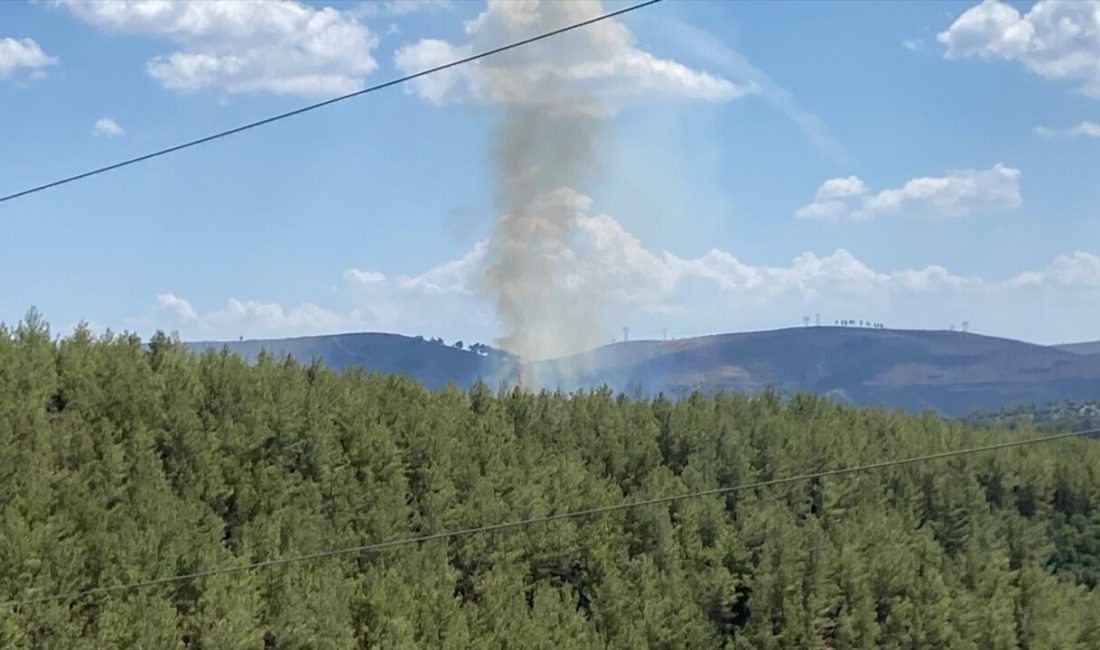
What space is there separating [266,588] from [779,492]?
839 inches

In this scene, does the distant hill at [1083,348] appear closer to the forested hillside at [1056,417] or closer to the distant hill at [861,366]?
the distant hill at [861,366]

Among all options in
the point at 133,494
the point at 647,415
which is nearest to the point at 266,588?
the point at 133,494

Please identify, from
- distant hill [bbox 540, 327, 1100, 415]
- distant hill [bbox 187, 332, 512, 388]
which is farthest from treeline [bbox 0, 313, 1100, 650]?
distant hill [bbox 540, 327, 1100, 415]

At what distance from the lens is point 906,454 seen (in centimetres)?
4750

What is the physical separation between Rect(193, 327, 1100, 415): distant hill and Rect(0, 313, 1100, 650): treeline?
256 feet

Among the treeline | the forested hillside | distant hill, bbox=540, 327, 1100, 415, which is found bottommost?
the treeline

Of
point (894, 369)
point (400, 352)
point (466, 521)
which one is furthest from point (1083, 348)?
point (466, 521)

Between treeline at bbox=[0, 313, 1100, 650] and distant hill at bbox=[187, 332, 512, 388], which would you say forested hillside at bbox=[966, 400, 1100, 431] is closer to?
treeline at bbox=[0, 313, 1100, 650]

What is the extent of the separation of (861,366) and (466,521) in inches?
6435

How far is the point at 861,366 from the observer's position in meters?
189

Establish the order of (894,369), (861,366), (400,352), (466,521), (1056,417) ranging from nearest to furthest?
(466,521), (1056,417), (400,352), (894,369), (861,366)

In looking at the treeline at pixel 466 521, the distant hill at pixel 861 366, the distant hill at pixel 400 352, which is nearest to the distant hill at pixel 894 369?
the distant hill at pixel 861 366

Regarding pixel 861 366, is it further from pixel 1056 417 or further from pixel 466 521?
pixel 466 521

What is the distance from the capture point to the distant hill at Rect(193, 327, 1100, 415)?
5812 inches
